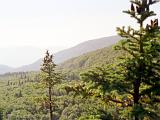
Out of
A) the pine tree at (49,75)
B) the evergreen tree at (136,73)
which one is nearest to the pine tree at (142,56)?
the evergreen tree at (136,73)

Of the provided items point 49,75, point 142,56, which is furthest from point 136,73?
point 49,75

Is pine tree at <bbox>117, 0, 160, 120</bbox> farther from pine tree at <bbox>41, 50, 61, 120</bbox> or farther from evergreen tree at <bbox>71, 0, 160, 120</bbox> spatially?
pine tree at <bbox>41, 50, 61, 120</bbox>

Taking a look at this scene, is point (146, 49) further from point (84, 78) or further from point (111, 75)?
point (84, 78)

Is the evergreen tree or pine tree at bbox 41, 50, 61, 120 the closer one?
the evergreen tree

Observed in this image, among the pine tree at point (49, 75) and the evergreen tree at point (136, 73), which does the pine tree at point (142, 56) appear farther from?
the pine tree at point (49, 75)

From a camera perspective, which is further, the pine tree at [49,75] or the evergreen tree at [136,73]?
the pine tree at [49,75]

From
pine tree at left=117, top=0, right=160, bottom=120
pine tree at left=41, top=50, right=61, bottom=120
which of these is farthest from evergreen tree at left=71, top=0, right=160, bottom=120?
pine tree at left=41, top=50, right=61, bottom=120

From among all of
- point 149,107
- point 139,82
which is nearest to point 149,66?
point 139,82

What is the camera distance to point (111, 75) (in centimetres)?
1783

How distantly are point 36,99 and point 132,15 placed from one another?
72.4 feet

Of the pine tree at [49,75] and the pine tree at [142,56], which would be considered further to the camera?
the pine tree at [49,75]

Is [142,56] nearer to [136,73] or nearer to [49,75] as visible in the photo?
[136,73]

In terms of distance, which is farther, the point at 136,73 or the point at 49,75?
the point at 49,75

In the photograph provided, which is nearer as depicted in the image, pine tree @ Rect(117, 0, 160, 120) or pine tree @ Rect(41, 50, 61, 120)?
pine tree @ Rect(117, 0, 160, 120)
